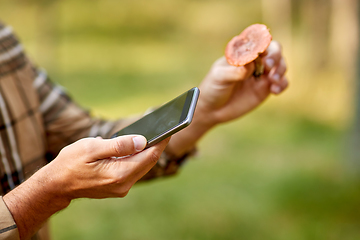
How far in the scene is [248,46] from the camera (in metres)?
1.27

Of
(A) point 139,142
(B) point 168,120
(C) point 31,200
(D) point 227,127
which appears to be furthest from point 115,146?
(D) point 227,127

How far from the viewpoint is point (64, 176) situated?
Result: 0.96 m

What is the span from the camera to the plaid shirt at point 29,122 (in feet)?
4.15

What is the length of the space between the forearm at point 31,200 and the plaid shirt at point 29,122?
25 millimetres

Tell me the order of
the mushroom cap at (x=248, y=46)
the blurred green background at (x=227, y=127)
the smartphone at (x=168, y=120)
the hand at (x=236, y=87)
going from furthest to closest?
1. the blurred green background at (x=227, y=127)
2. the hand at (x=236, y=87)
3. the mushroom cap at (x=248, y=46)
4. the smartphone at (x=168, y=120)

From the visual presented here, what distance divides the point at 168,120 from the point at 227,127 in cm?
416

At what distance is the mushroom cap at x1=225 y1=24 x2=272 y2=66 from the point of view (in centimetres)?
121

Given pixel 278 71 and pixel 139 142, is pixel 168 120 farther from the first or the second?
pixel 278 71

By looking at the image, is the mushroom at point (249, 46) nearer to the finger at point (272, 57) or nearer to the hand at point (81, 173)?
the finger at point (272, 57)

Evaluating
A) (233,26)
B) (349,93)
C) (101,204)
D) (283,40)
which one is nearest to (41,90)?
(101,204)

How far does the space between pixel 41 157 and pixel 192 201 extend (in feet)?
6.92

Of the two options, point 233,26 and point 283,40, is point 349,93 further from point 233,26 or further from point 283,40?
point 233,26

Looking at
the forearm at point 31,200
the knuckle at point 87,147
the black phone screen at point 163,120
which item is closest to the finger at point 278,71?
the black phone screen at point 163,120

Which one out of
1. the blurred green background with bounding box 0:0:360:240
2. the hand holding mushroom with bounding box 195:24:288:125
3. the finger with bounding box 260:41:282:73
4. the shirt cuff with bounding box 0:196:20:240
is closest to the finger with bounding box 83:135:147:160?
the shirt cuff with bounding box 0:196:20:240
